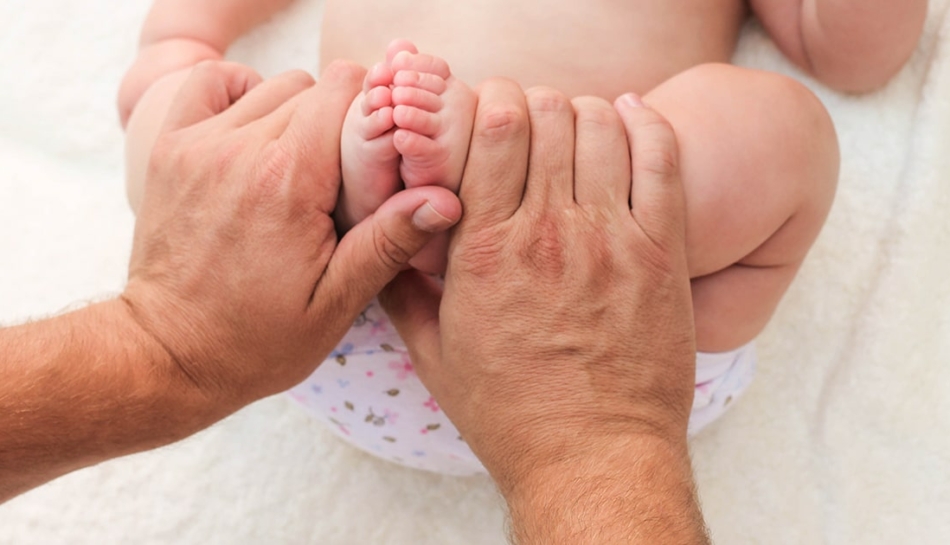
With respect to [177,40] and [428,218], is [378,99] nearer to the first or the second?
[428,218]

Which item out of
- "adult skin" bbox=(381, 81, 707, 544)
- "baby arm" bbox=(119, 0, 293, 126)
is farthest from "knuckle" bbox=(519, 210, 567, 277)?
"baby arm" bbox=(119, 0, 293, 126)

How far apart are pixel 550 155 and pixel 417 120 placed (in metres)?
0.14

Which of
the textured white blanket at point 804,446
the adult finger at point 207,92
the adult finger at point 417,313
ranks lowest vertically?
the textured white blanket at point 804,446

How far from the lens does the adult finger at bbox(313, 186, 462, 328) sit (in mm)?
711

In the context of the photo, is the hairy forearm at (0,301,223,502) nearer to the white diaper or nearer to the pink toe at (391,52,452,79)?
the white diaper

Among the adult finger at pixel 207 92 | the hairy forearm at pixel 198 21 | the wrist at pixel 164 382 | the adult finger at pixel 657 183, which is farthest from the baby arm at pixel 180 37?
the adult finger at pixel 657 183

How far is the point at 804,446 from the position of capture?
113cm

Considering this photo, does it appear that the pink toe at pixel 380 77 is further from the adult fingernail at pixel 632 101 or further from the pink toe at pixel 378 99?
the adult fingernail at pixel 632 101

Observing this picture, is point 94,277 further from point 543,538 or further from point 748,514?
point 748,514

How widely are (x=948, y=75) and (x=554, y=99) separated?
25.2 inches

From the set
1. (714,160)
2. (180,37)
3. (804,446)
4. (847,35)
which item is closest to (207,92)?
(180,37)

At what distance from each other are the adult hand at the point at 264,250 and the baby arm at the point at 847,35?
57cm

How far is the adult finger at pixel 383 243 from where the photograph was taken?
71 cm

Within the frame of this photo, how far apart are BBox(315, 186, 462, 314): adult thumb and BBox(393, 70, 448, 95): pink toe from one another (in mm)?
88
